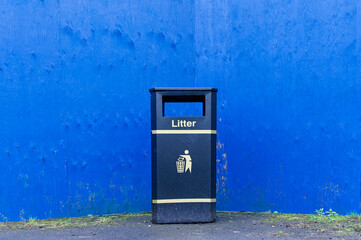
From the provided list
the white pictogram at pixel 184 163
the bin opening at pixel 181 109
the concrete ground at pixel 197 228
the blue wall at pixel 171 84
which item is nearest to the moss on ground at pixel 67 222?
the concrete ground at pixel 197 228

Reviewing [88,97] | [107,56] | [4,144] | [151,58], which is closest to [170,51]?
[151,58]

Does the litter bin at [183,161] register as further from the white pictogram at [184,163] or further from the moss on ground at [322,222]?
the moss on ground at [322,222]

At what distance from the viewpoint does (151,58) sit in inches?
212

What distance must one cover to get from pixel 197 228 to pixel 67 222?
1500 millimetres

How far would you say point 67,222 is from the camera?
5.00 metres

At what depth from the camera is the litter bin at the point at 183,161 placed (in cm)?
463

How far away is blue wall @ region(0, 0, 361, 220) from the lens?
5078 mm

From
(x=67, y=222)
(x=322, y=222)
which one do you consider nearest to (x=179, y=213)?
(x=67, y=222)

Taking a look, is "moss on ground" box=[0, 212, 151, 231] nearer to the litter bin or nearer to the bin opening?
the litter bin

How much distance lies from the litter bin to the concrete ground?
0.16 metres

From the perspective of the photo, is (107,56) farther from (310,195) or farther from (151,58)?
(310,195)

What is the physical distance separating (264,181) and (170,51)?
1.91 m

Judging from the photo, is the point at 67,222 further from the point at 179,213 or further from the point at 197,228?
the point at 197,228

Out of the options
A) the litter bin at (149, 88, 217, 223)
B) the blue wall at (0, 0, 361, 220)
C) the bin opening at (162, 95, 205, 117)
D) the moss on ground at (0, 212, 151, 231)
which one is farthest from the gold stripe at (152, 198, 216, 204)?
the bin opening at (162, 95, 205, 117)
